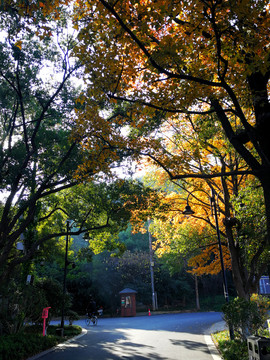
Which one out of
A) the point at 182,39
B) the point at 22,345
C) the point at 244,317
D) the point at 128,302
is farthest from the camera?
the point at 128,302

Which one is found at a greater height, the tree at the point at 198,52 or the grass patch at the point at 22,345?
the tree at the point at 198,52

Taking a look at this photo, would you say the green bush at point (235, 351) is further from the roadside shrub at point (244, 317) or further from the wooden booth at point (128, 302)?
the wooden booth at point (128, 302)

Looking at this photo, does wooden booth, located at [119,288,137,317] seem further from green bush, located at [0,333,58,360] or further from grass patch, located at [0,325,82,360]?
green bush, located at [0,333,58,360]

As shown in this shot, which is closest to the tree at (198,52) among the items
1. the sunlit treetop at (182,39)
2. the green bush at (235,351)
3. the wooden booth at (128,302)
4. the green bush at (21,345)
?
the sunlit treetop at (182,39)

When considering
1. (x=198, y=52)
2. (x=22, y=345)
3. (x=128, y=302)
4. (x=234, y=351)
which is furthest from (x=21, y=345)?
(x=128, y=302)

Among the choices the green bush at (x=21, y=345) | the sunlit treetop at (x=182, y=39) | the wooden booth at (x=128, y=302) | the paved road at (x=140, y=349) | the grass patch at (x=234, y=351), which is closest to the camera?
the sunlit treetop at (x=182, y=39)

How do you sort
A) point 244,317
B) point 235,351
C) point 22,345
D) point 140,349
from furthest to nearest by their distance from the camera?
point 140,349 → point 22,345 → point 244,317 → point 235,351

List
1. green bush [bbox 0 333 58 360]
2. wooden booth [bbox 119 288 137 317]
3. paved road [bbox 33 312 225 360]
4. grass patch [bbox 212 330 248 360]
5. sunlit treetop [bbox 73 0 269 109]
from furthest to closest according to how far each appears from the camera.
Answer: wooden booth [bbox 119 288 137 317] < paved road [bbox 33 312 225 360] < green bush [bbox 0 333 58 360] < grass patch [bbox 212 330 248 360] < sunlit treetop [bbox 73 0 269 109]

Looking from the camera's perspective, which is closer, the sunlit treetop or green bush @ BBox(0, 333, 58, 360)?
the sunlit treetop

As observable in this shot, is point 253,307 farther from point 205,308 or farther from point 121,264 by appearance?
point 205,308

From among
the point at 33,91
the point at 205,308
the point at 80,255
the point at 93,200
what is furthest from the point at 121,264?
the point at 33,91

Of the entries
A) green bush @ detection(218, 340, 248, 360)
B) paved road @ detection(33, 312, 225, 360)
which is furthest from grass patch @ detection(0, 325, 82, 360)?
green bush @ detection(218, 340, 248, 360)

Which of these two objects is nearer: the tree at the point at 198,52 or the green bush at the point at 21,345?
the tree at the point at 198,52

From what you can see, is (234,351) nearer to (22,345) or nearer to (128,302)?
(22,345)
